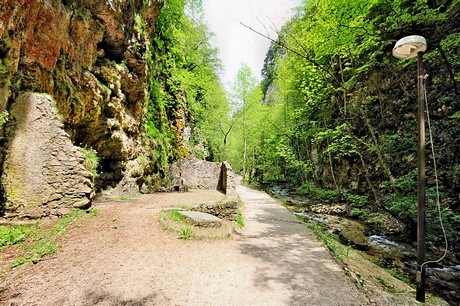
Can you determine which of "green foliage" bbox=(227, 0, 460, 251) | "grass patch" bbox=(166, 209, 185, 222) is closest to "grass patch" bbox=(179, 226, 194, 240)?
"grass patch" bbox=(166, 209, 185, 222)

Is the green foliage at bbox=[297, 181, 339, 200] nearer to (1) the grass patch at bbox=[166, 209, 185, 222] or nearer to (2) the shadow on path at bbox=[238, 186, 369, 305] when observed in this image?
(2) the shadow on path at bbox=[238, 186, 369, 305]

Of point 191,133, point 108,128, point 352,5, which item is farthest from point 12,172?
point 191,133

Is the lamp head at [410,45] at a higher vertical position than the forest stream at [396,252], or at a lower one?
higher

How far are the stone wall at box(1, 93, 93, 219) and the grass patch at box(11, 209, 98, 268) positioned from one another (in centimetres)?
60

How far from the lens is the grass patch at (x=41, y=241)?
3.44 m

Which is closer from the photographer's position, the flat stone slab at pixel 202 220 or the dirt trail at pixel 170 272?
the dirt trail at pixel 170 272

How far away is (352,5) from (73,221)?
9.44 metres

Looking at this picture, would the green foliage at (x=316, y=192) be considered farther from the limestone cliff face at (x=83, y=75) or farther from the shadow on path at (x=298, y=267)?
the limestone cliff face at (x=83, y=75)

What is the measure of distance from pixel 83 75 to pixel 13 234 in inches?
220

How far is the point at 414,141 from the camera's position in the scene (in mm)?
7852

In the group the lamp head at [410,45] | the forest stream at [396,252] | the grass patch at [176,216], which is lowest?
the forest stream at [396,252]

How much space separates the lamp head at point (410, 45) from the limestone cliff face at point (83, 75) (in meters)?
7.12

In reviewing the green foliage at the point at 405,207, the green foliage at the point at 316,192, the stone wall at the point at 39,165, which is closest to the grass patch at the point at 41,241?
the stone wall at the point at 39,165

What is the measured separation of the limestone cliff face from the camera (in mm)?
4770
